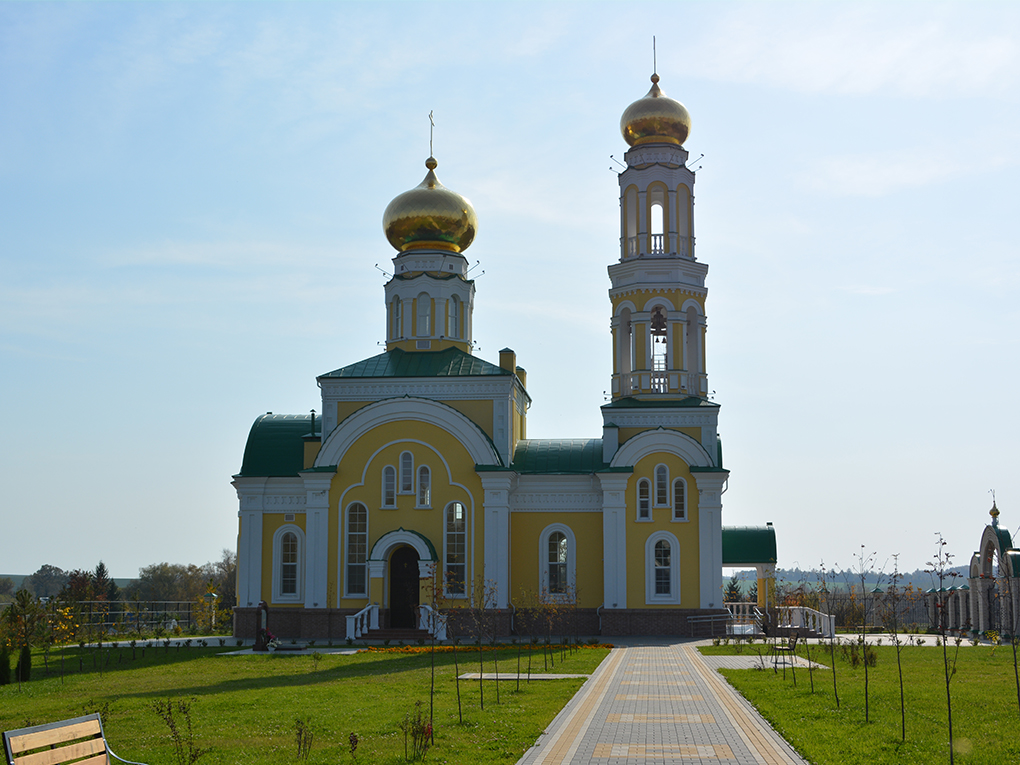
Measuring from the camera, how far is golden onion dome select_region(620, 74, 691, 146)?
32.0 metres

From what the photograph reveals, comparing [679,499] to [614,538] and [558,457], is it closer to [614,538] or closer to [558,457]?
[614,538]

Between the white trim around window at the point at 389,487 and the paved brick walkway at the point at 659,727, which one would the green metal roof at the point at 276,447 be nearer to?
the white trim around window at the point at 389,487

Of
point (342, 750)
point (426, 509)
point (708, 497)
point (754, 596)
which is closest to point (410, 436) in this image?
point (426, 509)

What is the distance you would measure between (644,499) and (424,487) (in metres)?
6.34

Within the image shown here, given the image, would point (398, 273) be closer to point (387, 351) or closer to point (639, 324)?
point (387, 351)

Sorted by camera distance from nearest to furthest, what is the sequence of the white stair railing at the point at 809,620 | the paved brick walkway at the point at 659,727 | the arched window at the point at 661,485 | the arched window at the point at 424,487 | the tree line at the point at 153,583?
the paved brick walkway at the point at 659,727 < the white stair railing at the point at 809,620 < the arched window at the point at 424,487 < the arched window at the point at 661,485 < the tree line at the point at 153,583

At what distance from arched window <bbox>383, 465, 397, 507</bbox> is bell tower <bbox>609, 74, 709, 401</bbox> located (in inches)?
279

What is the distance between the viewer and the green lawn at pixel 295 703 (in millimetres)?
10984

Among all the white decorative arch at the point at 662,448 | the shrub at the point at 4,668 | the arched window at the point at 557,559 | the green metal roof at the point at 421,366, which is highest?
the green metal roof at the point at 421,366

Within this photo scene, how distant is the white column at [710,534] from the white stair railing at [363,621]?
917 cm

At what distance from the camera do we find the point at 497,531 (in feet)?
95.9

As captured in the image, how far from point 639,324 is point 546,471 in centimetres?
525

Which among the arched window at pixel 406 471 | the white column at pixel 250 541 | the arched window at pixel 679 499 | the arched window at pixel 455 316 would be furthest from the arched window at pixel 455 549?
the arched window at pixel 455 316

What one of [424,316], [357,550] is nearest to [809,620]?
[357,550]
